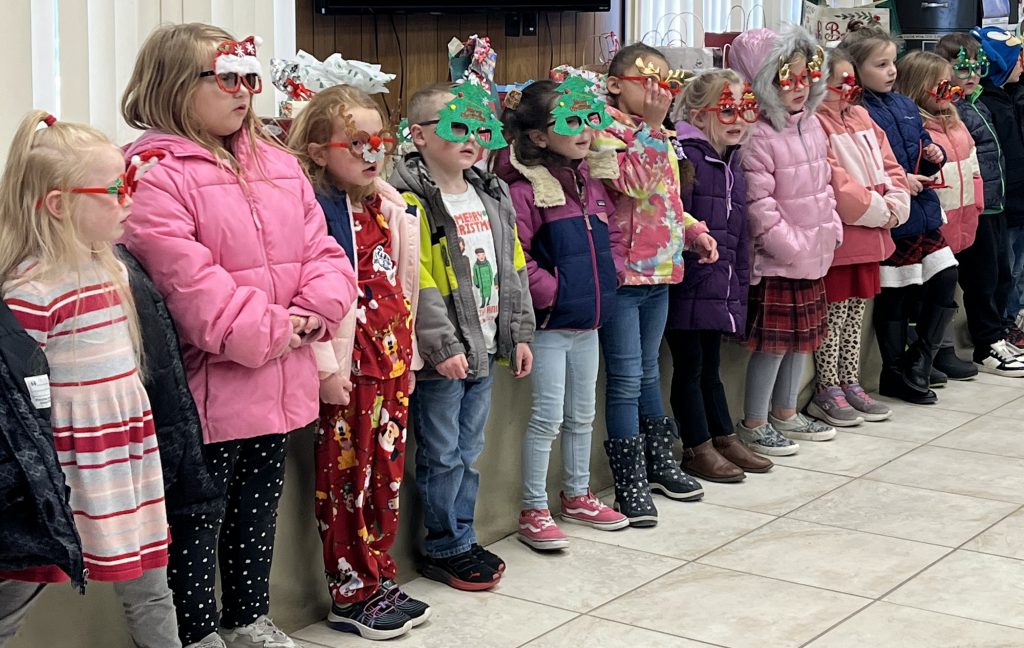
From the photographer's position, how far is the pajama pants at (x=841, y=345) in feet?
17.7

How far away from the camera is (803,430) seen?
5.26 meters

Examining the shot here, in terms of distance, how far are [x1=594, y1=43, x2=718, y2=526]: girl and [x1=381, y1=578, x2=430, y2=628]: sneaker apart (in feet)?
3.20

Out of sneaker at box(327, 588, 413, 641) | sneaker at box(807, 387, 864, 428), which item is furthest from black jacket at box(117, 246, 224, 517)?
sneaker at box(807, 387, 864, 428)

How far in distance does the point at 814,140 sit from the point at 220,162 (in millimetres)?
2589

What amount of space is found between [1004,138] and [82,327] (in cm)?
488

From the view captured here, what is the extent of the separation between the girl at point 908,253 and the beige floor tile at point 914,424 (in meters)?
0.12

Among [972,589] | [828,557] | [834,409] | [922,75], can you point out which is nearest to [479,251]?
[828,557]

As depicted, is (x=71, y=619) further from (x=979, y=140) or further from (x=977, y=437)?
(x=979, y=140)

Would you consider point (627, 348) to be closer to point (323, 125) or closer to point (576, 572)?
point (576, 572)

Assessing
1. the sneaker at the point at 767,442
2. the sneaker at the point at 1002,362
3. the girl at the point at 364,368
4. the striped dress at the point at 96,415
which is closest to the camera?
the striped dress at the point at 96,415

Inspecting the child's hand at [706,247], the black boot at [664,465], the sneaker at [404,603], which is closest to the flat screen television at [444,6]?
the child's hand at [706,247]

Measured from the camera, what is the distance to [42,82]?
13.2 feet

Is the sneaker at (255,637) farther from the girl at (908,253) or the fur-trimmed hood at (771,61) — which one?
the girl at (908,253)

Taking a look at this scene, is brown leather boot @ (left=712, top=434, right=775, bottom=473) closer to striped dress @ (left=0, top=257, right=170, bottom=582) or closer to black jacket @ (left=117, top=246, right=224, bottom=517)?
black jacket @ (left=117, top=246, right=224, bottom=517)
